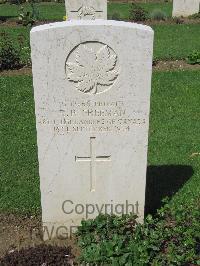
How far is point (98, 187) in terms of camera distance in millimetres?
4484

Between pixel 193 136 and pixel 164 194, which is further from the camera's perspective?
pixel 193 136

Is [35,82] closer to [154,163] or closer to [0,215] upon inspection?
[0,215]

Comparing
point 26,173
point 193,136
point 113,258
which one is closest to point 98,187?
point 113,258

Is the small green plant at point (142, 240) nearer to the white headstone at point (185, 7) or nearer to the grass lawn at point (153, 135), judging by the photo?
the grass lawn at point (153, 135)

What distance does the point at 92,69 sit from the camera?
3.99 meters

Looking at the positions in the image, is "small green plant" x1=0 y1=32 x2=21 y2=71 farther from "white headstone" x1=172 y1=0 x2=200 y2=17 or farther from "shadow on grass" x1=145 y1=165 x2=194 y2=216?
"white headstone" x1=172 y1=0 x2=200 y2=17

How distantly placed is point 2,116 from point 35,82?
4110 mm

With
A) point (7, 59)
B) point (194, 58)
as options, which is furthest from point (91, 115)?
point (194, 58)

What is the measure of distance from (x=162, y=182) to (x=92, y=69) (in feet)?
7.71

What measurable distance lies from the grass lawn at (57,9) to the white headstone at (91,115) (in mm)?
13178

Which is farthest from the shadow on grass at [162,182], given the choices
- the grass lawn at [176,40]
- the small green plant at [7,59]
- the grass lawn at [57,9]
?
the grass lawn at [57,9]

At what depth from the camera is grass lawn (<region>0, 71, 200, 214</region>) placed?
5.63 metres

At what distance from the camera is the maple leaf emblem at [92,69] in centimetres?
389

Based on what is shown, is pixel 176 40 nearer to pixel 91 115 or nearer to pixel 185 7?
pixel 185 7
